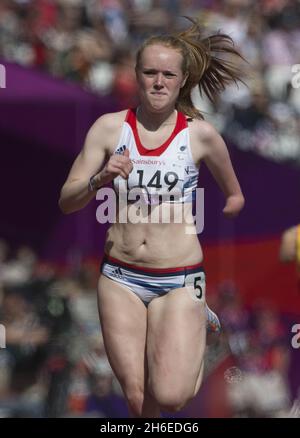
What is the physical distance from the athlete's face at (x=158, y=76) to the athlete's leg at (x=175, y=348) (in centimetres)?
102

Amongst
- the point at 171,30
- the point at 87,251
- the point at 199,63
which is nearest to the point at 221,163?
the point at 199,63

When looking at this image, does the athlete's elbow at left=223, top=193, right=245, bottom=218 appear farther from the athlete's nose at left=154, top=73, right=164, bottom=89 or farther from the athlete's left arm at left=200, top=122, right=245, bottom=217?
the athlete's nose at left=154, top=73, right=164, bottom=89

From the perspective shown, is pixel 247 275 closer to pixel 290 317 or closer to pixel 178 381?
pixel 290 317

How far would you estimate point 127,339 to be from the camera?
5.95 m

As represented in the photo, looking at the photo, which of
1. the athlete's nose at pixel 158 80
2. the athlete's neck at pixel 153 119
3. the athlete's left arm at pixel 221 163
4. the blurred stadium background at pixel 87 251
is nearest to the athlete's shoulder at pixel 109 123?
the athlete's neck at pixel 153 119

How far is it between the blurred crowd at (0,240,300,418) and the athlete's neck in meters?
3.31

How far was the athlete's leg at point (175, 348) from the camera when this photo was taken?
229 inches

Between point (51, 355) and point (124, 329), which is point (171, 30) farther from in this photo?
point (124, 329)

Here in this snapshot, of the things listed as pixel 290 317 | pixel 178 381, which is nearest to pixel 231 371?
pixel 290 317

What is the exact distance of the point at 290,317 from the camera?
37.0ft

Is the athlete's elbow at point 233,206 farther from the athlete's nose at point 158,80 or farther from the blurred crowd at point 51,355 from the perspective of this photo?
the blurred crowd at point 51,355

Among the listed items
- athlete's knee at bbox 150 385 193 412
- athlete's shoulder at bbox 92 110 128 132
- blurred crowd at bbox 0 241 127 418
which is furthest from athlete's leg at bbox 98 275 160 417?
blurred crowd at bbox 0 241 127 418

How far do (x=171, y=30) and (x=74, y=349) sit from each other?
15.5 feet

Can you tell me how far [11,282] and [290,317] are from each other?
2.87m
